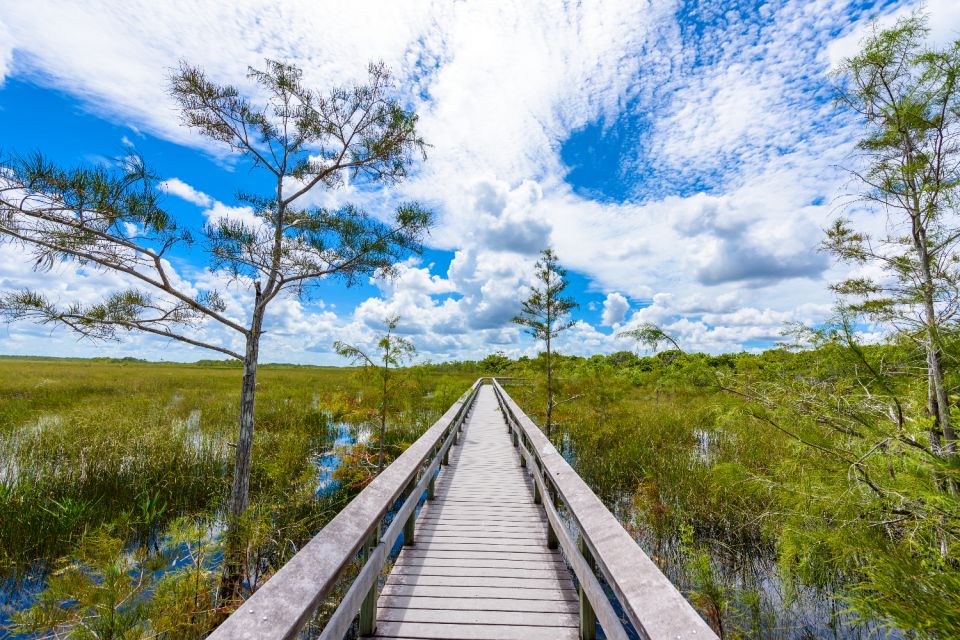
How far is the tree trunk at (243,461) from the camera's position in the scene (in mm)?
4343

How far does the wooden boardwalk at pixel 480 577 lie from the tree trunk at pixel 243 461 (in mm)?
1962

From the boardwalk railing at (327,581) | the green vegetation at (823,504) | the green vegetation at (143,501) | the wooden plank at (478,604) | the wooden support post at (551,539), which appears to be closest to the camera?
the boardwalk railing at (327,581)

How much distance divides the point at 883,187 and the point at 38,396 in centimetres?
2452

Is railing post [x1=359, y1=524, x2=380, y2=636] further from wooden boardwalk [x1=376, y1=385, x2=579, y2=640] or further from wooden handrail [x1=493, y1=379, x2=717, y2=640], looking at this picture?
wooden handrail [x1=493, y1=379, x2=717, y2=640]

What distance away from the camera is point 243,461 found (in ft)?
18.6

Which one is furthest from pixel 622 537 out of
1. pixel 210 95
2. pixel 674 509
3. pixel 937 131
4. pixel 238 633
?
pixel 210 95

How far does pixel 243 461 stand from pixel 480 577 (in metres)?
4.01

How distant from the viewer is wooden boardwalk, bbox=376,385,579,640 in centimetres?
281

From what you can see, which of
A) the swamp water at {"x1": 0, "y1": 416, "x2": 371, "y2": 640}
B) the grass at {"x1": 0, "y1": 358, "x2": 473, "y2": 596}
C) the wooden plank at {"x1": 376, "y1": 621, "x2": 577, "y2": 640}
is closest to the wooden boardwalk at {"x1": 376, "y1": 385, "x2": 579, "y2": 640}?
the wooden plank at {"x1": 376, "y1": 621, "x2": 577, "y2": 640}

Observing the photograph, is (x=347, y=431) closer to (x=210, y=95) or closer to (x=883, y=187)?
(x=210, y=95)

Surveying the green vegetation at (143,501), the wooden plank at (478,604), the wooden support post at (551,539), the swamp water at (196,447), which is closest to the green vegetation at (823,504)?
the wooden support post at (551,539)

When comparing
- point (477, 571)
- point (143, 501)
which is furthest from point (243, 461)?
point (477, 571)

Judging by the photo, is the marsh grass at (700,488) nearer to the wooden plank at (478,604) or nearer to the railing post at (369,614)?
the wooden plank at (478,604)

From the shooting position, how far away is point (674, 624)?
1.46m
